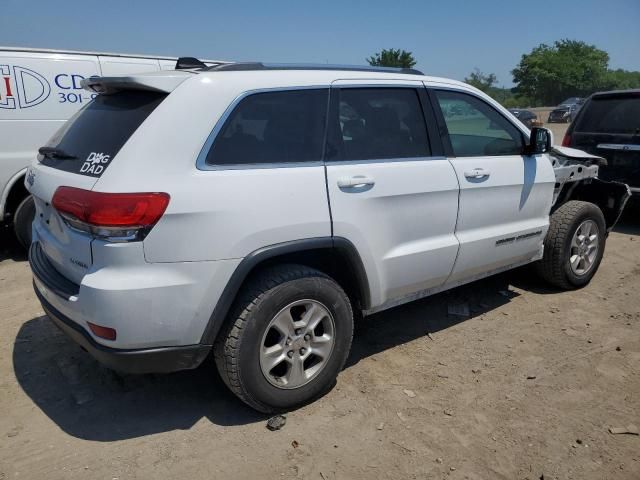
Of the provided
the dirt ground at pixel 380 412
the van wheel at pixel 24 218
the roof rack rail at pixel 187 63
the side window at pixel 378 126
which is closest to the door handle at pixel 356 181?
the side window at pixel 378 126

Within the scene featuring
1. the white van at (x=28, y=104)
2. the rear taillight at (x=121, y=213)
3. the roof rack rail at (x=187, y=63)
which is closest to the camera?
the rear taillight at (x=121, y=213)

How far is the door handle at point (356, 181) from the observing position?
2.93m

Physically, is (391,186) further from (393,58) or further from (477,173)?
(393,58)

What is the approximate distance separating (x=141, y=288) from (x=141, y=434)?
0.92 m

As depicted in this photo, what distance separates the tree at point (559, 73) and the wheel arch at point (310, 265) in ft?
270

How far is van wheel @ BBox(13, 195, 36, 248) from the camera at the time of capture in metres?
5.37

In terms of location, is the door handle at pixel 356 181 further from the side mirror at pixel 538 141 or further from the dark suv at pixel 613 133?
the dark suv at pixel 613 133

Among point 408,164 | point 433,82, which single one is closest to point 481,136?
point 433,82

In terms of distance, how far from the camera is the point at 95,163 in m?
2.57

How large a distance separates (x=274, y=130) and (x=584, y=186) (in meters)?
3.78

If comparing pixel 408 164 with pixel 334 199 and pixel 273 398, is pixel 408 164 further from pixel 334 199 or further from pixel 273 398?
pixel 273 398

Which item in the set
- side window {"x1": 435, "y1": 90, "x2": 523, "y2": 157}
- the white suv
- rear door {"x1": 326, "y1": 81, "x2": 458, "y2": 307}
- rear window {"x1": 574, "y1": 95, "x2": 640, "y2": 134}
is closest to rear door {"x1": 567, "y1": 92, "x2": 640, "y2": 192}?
rear window {"x1": 574, "y1": 95, "x2": 640, "y2": 134}

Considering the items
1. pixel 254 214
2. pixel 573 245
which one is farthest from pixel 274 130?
pixel 573 245

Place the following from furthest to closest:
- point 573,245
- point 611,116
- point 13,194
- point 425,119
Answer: point 611,116
point 13,194
point 573,245
point 425,119
